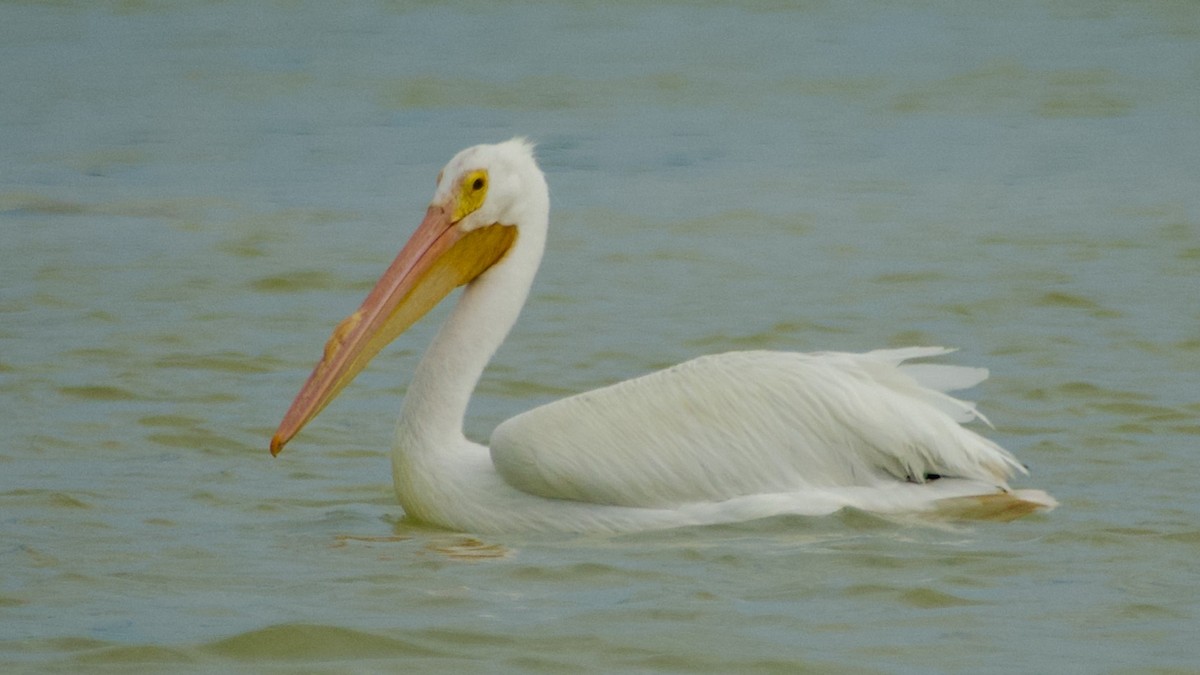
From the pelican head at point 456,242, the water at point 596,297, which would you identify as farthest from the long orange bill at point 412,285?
the water at point 596,297

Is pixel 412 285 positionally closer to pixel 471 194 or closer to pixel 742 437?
pixel 471 194

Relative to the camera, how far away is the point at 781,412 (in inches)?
200

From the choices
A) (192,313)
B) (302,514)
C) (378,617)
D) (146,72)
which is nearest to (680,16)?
(146,72)

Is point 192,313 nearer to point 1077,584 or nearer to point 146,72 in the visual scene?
point 1077,584

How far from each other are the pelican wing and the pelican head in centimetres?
51

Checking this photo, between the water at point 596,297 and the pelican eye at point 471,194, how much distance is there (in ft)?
2.54

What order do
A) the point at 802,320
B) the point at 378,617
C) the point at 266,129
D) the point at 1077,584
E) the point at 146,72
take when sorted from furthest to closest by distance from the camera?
the point at 146,72, the point at 266,129, the point at 802,320, the point at 1077,584, the point at 378,617

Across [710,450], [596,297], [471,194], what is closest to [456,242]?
[471,194]

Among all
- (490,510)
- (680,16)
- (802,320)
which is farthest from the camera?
(680,16)

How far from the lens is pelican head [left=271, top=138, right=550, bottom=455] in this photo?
534cm

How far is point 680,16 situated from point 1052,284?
785 centimetres

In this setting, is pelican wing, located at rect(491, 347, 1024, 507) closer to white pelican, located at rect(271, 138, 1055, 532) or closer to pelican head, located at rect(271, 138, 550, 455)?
white pelican, located at rect(271, 138, 1055, 532)

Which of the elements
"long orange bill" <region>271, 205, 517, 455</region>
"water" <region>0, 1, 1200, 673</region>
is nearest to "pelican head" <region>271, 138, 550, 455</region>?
"long orange bill" <region>271, 205, 517, 455</region>

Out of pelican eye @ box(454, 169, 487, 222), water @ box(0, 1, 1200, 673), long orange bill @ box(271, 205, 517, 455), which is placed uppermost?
pelican eye @ box(454, 169, 487, 222)
